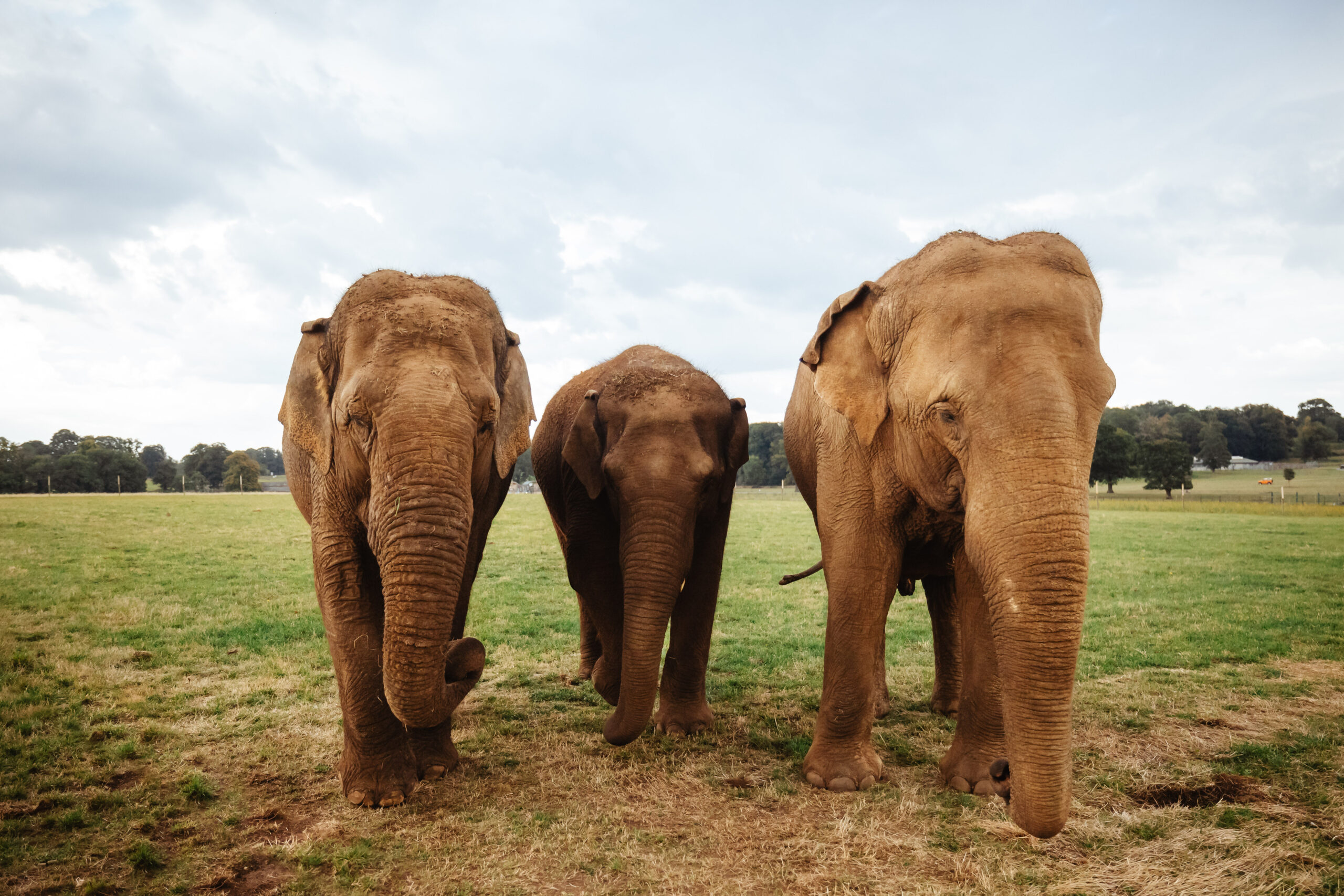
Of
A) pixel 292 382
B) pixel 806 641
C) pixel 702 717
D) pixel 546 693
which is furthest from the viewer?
pixel 806 641

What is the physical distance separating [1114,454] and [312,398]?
82629 mm

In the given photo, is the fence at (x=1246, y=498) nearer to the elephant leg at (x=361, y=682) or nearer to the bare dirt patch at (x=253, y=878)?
the elephant leg at (x=361, y=682)

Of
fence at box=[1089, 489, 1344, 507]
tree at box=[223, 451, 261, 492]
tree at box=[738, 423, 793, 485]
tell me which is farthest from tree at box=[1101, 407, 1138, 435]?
tree at box=[223, 451, 261, 492]

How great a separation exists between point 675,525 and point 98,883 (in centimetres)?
414

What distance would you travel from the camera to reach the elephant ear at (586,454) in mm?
7059

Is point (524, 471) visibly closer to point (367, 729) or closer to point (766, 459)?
point (766, 459)

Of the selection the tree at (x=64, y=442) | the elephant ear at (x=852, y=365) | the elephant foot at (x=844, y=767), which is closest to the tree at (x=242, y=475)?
the tree at (x=64, y=442)

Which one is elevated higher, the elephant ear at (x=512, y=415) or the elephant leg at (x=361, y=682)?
the elephant ear at (x=512, y=415)

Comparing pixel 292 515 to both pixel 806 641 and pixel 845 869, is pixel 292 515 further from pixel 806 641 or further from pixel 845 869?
pixel 845 869

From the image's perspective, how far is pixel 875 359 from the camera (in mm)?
5371

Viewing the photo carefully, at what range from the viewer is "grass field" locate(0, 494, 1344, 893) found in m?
4.51

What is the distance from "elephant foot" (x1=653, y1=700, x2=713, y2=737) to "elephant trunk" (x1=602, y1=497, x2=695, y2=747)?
45.6 inches

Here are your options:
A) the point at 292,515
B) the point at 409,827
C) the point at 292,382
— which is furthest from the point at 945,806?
the point at 292,515

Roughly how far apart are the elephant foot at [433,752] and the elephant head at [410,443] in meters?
1.09
